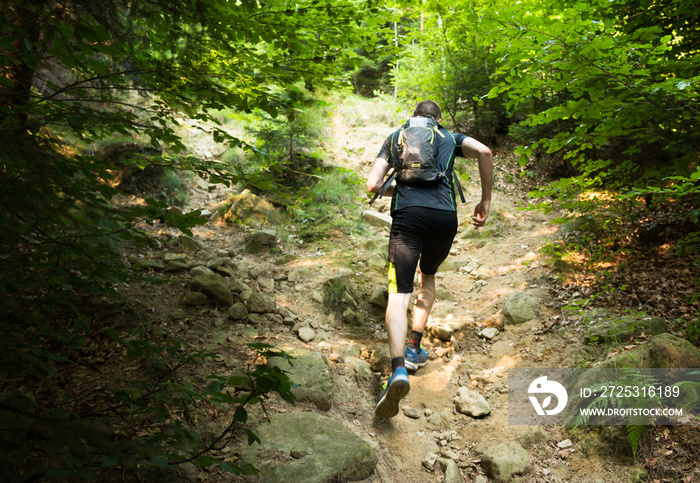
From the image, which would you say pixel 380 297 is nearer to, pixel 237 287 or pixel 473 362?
pixel 473 362

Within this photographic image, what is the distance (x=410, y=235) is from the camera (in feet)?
10.5

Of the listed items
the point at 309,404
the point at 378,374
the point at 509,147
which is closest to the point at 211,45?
the point at 309,404

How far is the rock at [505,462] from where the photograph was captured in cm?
251

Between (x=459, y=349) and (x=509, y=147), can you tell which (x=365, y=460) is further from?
(x=509, y=147)

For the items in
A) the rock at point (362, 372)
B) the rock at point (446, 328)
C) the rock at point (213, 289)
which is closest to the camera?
the rock at point (362, 372)

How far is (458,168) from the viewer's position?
10.1m

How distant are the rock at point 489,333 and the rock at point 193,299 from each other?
10.6ft

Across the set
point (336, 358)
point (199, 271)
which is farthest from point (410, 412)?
point (199, 271)

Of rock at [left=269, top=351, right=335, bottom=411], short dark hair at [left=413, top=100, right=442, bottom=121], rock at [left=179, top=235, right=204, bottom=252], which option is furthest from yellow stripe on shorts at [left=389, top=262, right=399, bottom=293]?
rock at [left=179, top=235, right=204, bottom=252]

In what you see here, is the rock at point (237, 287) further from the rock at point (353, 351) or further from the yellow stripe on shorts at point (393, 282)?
the yellow stripe on shorts at point (393, 282)

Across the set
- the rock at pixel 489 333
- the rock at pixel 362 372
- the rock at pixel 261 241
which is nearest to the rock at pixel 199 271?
the rock at pixel 261 241

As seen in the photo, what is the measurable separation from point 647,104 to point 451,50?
743cm

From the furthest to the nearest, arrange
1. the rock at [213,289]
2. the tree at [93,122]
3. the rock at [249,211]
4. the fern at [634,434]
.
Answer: the rock at [249,211]
the rock at [213,289]
the fern at [634,434]
the tree at [93,122]

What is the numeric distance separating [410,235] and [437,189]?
50 centimetres
